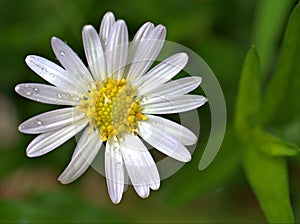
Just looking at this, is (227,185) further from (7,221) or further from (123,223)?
(7,221)

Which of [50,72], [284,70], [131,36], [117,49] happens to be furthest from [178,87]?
[131,36]

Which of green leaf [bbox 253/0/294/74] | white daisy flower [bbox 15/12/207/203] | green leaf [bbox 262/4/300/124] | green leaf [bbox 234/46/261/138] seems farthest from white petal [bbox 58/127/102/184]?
green leaf [bbox 253/0/294/74]

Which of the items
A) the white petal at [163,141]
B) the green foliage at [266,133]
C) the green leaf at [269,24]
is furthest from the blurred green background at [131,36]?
the white petal at [163,141]

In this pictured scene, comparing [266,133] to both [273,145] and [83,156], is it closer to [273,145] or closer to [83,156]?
[273,145]

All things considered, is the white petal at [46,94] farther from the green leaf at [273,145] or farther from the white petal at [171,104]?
the green leaf at [273,145]

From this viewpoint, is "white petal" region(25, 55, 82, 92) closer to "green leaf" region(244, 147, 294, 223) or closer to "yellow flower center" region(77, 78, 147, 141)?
"yellow flower center" region(77, 78, 147, 141)

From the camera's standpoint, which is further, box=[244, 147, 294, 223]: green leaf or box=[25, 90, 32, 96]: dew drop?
box=[244, 147, 294, 223]: green leaf
